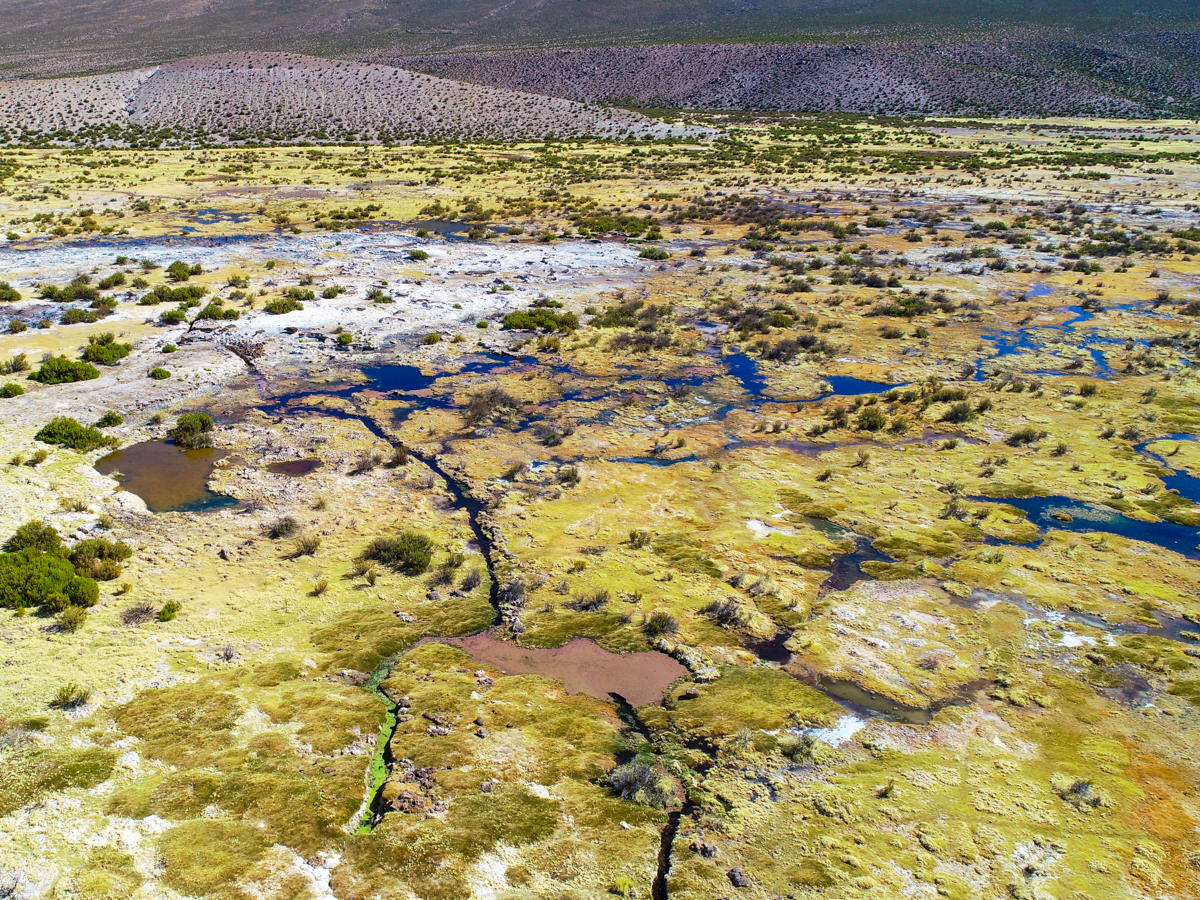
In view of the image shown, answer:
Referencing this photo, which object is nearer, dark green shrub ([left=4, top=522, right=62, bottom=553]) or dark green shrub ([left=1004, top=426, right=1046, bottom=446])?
dark green shrub ([left=4, top=522, right=62, bottom=553])

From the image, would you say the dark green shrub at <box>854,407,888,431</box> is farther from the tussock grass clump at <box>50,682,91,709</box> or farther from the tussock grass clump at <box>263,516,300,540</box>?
the tussock grass clump at <box>50,682,91,709</box>

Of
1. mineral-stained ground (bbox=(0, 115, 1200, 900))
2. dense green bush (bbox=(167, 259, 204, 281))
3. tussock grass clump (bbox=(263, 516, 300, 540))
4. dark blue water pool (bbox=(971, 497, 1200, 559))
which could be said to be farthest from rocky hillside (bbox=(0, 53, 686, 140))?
tussock grass clump (bbox=(263, 516, 300, 540))

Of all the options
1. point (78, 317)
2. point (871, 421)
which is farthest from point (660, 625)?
point (78, 317)

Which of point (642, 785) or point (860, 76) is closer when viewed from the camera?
point (642, 785)

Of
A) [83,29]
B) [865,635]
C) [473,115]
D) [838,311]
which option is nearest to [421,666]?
[865,635]

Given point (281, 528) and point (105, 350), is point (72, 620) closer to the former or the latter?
point (281, 528)

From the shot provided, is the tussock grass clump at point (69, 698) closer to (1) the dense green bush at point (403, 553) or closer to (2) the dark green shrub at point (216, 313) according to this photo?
(1) the dense green bush at point (403, 553)

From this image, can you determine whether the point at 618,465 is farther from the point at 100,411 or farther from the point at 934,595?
the point at 100,411
